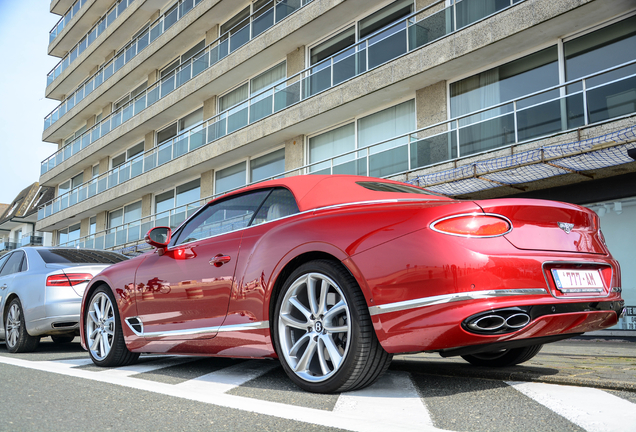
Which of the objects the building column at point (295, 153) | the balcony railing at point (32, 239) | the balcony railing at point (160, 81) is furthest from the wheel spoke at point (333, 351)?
the balcony railing at point (32, 239)

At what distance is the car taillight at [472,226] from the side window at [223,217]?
1.60 metres

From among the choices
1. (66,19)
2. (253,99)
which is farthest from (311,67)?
(66,19)

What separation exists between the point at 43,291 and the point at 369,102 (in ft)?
36.7

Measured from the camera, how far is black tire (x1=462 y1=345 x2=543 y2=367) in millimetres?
4082

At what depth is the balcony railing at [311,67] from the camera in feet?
48.0

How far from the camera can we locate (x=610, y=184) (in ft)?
37.0

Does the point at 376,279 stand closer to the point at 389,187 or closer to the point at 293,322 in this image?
the point at 293,322

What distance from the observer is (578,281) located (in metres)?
3.19

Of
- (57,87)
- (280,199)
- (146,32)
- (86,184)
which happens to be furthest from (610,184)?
(57,87)

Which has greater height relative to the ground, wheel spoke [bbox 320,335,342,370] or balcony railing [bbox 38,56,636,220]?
balcony railing [bbox 38,56,636,220]

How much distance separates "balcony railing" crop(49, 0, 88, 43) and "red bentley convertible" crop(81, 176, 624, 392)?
36.9 m

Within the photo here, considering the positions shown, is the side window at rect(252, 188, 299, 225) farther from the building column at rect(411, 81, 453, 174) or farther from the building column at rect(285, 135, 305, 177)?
the building column at rect(285, 135, 305, 177)

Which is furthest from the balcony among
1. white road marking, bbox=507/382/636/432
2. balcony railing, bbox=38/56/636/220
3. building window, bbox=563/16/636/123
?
white road marking, bbox=507/382/636/432

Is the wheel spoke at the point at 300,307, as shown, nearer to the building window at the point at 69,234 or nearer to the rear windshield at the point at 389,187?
the rear windshield at the point at 389,187
